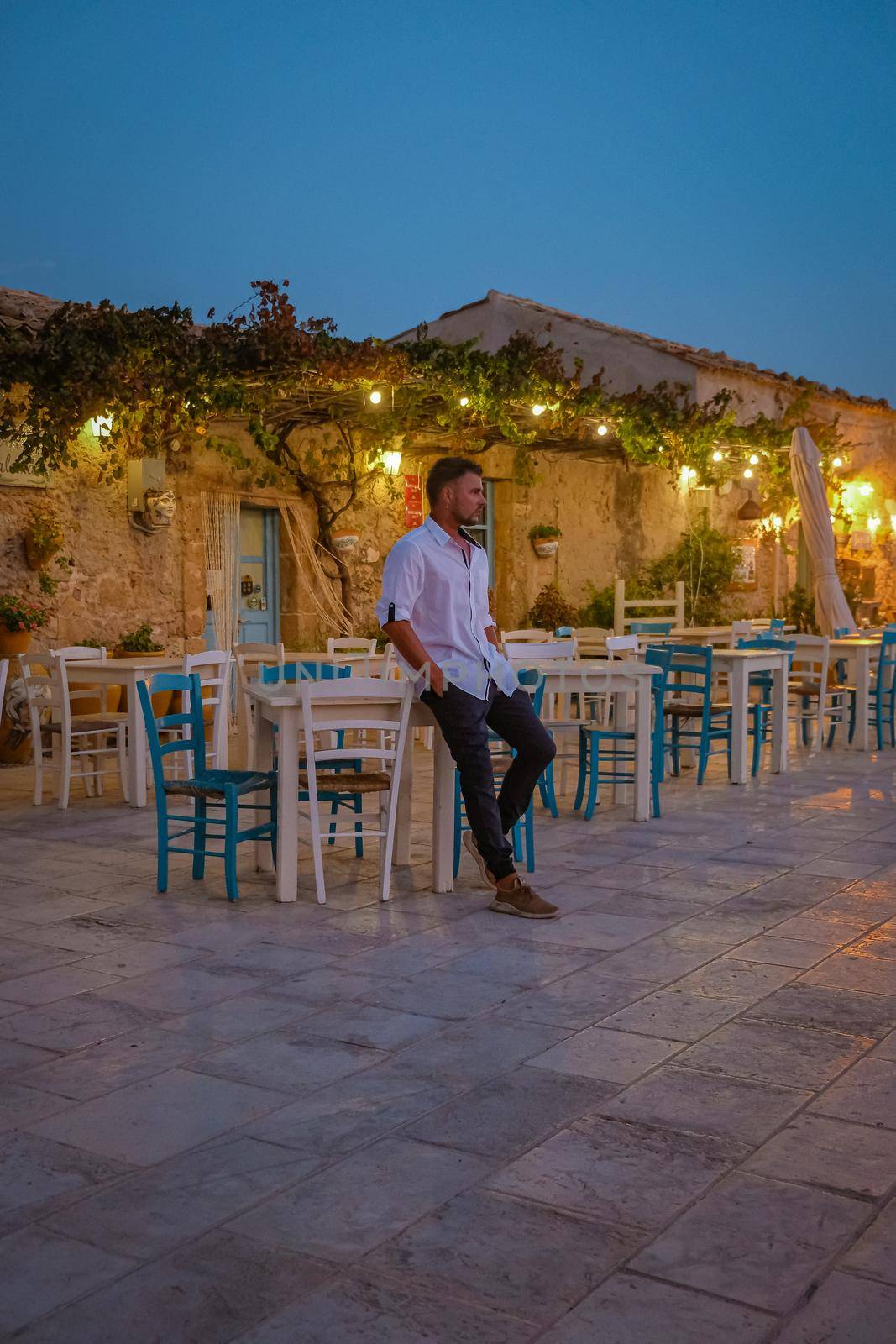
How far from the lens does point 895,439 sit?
1930 cm

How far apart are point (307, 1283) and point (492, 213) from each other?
124ft

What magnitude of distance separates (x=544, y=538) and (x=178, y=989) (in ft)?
34.4

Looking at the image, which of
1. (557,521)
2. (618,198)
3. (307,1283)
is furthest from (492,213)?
(307,1283)

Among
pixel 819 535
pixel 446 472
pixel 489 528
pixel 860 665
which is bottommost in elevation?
pixel 860 665

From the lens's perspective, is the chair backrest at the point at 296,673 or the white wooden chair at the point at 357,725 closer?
the white wooden chair at the point at 357,725

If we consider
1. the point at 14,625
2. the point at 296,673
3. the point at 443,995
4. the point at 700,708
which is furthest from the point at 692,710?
the point at 14,625

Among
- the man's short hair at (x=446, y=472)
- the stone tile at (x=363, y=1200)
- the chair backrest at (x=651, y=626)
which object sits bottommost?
the stone tile at (x=363, y=1200)

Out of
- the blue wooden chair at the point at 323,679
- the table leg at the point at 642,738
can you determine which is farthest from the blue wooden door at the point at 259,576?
the table leg at the point at 642,738

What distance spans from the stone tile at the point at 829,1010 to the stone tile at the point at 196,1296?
1755 mm

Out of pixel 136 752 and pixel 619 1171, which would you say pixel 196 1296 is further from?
pixel 136 752

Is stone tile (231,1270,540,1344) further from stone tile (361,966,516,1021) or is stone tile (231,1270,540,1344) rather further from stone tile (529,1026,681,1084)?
stone tile (361,966,516,1021)

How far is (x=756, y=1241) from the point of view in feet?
7.66

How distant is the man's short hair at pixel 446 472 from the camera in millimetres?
4812

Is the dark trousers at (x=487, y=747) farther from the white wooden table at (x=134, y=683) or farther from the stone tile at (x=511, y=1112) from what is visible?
the white wooden table at (x=134, y=683)
